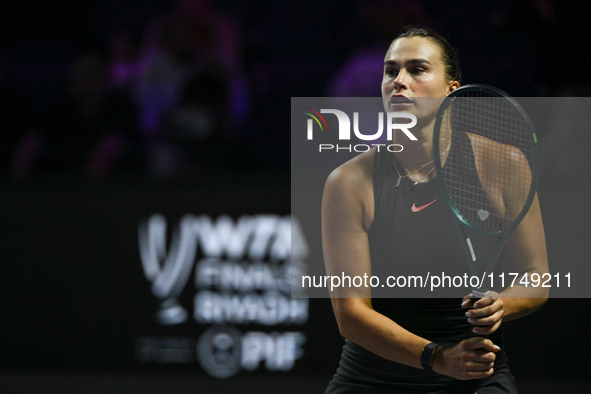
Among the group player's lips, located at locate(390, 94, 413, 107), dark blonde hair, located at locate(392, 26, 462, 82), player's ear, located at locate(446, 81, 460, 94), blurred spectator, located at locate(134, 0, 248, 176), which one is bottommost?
player's lips, located at locate(390, 94, 413, 107)

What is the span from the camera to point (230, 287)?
362cm

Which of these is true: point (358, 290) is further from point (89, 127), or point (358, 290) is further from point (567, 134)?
point (89, 127)

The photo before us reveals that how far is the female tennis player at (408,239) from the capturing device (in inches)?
68.1

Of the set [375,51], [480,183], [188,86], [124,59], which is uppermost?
[124,59]

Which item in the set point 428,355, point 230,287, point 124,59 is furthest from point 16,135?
point 428,355

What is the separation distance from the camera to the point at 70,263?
379 cm

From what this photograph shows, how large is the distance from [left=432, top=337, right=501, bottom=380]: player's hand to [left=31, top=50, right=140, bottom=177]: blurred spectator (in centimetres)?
285

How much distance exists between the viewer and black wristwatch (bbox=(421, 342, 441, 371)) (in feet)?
5.16

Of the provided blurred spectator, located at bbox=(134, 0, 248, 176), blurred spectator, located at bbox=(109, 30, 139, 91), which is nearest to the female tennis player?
blurred spectator, located at bbox=(134, 0, 248, 176)

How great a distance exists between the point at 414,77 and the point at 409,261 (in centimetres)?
44

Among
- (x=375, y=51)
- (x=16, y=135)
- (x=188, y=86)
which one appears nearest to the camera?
(x=375, y=51)

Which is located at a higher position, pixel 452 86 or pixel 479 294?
pixel 452 86

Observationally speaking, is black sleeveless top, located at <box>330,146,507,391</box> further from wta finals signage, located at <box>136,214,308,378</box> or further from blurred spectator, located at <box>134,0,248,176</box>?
blurred spectator, located at <box>134,0,248,176</box>

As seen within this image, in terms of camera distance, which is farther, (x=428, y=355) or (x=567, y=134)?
(x=567, y=134)
